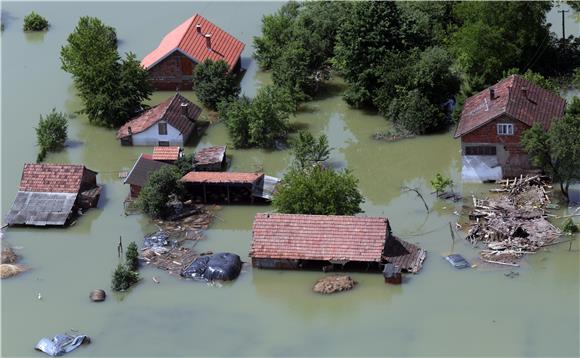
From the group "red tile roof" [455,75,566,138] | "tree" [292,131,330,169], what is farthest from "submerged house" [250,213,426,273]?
"red tile roof" [455,75,566,138]

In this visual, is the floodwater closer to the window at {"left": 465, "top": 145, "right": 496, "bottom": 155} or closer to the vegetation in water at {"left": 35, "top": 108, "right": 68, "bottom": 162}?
the window at {"left": 465, "top": 145, "right": 496, "bottom": 155}

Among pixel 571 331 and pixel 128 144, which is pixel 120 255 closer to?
pixel 128 144

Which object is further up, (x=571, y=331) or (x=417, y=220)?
(x=417, y=220)

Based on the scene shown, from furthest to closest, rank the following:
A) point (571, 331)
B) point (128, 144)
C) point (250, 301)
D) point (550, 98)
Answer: point (128, 144) < point (550, 98) < point (250, 301) < point (571, 331)

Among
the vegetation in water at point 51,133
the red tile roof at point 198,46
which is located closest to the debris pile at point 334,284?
the vegetation in water at point 51,133

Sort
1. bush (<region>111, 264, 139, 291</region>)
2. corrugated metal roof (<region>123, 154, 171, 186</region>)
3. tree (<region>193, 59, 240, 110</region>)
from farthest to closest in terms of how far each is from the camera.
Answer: tree (<region>193, 59, 240, 110</region>)
corrugated metal roof (<region>123, 154, 171, 186</region>)
bush (<region>111, 264, 139, 291</region>)

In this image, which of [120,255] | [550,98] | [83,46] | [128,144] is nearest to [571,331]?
[550,98]

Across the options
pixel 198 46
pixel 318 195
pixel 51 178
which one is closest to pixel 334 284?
pixel 318 195
